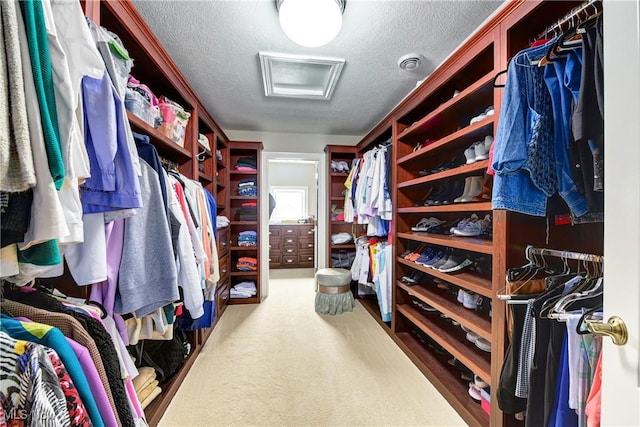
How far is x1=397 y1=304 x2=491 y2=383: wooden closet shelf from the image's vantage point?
132 cm

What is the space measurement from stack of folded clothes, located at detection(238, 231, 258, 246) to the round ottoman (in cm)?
95

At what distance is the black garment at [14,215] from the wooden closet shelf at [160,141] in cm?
78

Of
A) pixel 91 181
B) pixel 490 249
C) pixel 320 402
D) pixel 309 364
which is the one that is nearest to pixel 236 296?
pixel 309 364

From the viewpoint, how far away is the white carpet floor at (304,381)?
140 centimetres

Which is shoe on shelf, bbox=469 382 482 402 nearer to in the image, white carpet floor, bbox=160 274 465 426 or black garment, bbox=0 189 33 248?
white carpet floor, bbox=160 274 465 426

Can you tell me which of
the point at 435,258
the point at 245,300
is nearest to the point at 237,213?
the point at 245,300

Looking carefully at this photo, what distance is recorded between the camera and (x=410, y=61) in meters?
1.77

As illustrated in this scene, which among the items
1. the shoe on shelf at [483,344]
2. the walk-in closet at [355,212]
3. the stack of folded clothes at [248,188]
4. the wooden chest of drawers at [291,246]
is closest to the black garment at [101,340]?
the walk-in closet at [355,212]

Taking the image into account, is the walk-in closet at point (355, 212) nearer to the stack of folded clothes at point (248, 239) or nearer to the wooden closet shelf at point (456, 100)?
the wooden closet shelf at point (456, 100)

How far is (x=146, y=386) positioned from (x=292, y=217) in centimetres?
472

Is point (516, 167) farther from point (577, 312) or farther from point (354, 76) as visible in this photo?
point (354, 76)

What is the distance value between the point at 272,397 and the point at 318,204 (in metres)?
2.33

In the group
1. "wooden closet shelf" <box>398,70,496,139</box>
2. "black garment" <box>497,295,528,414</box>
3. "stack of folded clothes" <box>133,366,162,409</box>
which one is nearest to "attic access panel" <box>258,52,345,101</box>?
"wooden closet shelf" <box>398,70,496,139</box>

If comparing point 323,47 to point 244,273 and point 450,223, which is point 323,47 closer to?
point 450,223
